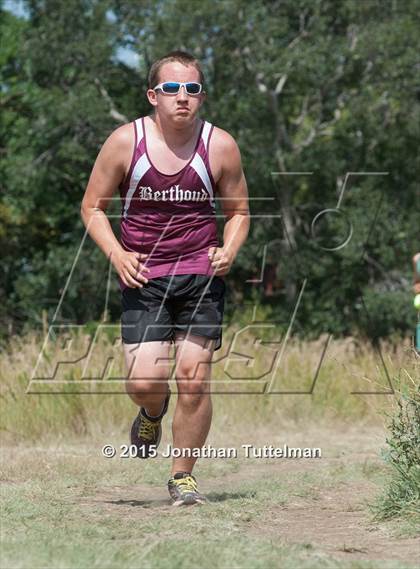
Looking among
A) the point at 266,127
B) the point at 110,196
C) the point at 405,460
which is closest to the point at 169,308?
the point at 110,196

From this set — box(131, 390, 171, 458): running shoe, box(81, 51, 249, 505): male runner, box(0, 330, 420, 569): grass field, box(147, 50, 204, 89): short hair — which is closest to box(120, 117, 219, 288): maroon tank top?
box(81, 51, 249, 505): male runner

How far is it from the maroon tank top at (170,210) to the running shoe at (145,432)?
36.0 inches

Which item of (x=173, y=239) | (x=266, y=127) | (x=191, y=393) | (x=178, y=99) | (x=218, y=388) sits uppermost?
(x=266, y=127)

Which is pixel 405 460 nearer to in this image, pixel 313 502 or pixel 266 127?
pixel 313 502

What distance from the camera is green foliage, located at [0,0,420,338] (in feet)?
69.9

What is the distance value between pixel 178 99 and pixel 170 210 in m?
→ 0.60

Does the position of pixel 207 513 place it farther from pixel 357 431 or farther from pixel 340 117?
pixel 340 117

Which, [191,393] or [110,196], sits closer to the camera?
[191,393]

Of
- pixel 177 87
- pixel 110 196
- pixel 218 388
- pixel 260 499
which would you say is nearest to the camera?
pixel 177 87

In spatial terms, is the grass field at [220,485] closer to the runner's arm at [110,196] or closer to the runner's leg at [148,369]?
the runner's leg at [148,369]

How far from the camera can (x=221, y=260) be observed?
19.4 ft

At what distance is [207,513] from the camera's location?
5.55 m

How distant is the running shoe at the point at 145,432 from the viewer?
6.42 metres

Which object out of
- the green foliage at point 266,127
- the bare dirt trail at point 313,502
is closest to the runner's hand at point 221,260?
the bare dirt trail at point 313,502
